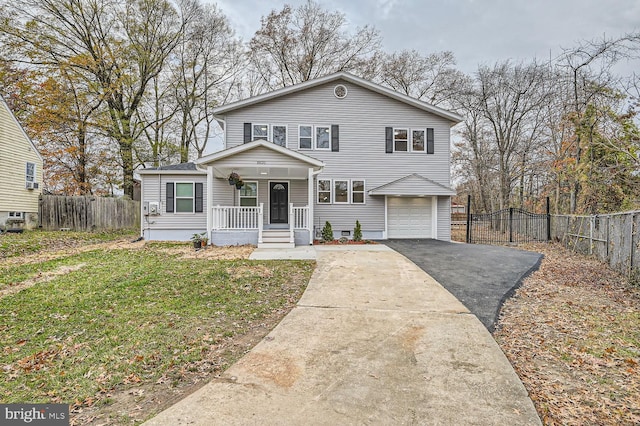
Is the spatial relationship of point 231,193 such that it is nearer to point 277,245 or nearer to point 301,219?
point 301,219

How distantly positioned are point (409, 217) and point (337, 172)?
13.0 feet

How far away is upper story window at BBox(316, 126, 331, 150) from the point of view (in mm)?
13984

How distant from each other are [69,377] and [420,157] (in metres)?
14.0

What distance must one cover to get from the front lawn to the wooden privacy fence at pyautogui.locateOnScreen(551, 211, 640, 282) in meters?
7.13

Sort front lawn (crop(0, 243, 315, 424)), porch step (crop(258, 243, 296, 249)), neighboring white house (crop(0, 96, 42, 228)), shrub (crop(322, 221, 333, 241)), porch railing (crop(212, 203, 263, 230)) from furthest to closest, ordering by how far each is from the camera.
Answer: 1. neighboring white house (crop(0, 96, 42, 228))
2. shrub (crop(322, 221, 333, 241))
3. porch railing (crop(212, 203, 263, 230))
4. porch step (crop(258, 243, 296, 249))
5. front lawn (crop(0, 243, 315, 424))

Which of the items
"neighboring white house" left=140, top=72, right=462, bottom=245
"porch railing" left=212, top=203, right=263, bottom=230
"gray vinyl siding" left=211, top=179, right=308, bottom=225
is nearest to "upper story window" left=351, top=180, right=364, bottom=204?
"neighboring white house" left=140, top=72, right=462, bottom=245

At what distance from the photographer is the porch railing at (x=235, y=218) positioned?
→ 11672 millimetres

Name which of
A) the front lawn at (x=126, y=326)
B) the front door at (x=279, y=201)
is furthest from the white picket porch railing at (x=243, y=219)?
the front lawn at (x=126, y=326)

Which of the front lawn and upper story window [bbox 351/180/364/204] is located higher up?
upper story window [bbox 351/180/364/204]

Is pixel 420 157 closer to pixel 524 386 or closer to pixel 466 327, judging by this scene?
pixel 466 327

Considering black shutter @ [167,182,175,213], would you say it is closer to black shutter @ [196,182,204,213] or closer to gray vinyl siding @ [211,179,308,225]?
black shutter @ [196,182,204,213]

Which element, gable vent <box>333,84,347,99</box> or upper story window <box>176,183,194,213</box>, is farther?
gable vent <box>333,84,347,99</box>

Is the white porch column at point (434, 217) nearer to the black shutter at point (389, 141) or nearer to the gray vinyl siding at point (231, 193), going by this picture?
the black shutter at point (389, 141)

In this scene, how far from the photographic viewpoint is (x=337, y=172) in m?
14.0
